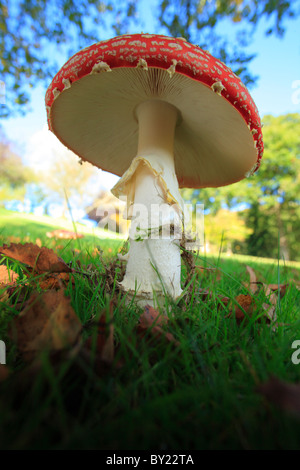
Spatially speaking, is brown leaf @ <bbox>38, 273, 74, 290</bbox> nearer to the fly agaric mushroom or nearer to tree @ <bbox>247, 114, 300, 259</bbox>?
the fly agaric mushroom

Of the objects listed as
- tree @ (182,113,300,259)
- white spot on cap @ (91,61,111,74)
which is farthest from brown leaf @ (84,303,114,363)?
tree @ (182,113,300,259)

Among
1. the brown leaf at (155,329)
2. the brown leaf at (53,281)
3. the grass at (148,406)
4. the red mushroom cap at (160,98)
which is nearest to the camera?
the grass at (148,406)

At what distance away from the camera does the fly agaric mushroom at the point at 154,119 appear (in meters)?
0.99

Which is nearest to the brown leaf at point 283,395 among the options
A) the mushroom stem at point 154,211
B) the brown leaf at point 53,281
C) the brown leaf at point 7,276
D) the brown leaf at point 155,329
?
the brown leaf at point 155,329

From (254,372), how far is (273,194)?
63.6ft

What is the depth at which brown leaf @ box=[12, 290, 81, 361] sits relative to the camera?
1.89 ft

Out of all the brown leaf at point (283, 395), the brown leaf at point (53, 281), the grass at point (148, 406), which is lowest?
the grass at point (148, 406)

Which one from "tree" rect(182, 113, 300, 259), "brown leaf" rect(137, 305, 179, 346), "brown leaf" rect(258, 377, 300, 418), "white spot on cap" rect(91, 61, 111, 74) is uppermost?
"tree" rect(182, 113, 300, 259)

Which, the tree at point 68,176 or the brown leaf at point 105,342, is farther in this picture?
the tree at point 68,176

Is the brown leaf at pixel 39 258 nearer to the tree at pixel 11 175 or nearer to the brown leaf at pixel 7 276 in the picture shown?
the brown leaf at pixel 7 276

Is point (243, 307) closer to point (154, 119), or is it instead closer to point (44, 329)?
point (44, 329)

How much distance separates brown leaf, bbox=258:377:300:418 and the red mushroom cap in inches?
40.6

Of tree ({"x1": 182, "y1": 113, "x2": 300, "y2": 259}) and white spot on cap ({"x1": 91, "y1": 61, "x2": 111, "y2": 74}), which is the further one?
tree ({"x1": 182, "y1": 113, "x2": 300, "y2": 259})

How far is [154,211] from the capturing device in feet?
4.29
